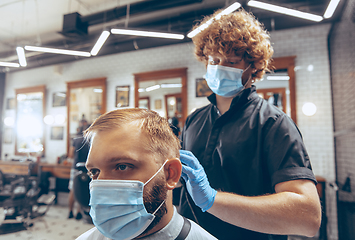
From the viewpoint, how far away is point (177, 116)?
472cm

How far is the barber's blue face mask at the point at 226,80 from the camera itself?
3.92ft

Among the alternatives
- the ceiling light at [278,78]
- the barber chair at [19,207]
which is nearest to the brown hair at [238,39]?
the ceiling light at [278,78]

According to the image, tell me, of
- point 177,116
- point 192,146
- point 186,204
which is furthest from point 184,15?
point 186,204

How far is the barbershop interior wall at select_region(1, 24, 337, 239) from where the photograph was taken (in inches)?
144

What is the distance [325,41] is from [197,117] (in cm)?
374

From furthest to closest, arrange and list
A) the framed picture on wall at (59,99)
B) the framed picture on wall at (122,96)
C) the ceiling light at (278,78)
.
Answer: the framed picture on wall at (59,99) < the framed picture on wall at (122,96) < the ceiling light at (278,78)

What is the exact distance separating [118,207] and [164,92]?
14.0 feet

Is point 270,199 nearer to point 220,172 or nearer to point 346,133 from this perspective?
point 220,172

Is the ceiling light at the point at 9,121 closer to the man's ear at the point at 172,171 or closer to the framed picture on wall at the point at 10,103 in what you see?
the framed picture on wall at the point at 10,103

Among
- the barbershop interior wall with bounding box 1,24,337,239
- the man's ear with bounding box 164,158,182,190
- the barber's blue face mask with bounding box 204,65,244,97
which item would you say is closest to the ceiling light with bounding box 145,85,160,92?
the barbershop interior wall with bounding box 1,24,337,239

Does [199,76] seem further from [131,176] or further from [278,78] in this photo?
[131,176]

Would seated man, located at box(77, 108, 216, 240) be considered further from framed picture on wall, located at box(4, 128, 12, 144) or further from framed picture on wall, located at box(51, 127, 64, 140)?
framed picture on wall, located at box(4, 128, 12, 144)

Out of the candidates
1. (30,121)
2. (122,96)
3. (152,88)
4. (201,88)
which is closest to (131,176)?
(201,88)

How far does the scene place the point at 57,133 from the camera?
19.1ft
